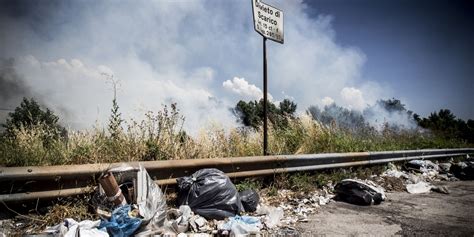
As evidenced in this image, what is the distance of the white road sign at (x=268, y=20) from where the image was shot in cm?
530

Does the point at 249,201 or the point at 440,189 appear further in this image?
the point at 440,189

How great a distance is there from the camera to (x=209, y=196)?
12.0 feet

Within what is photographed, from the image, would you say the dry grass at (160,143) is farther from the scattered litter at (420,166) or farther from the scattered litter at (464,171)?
the scattered litter at (464,171)

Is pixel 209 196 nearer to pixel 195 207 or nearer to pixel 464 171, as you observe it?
pixel 195 207

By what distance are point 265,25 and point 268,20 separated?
142 millimetres

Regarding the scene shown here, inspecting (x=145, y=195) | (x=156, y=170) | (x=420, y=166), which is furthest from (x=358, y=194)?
(x=420, y=166)

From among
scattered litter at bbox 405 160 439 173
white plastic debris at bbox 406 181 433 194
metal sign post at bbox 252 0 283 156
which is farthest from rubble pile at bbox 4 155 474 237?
scattered litter at bbox 405 160 439 173

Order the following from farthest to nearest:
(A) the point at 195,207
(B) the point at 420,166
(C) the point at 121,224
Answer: (B) the point at 420,166
(A) the point at 195,207
(C) the point at 121,224

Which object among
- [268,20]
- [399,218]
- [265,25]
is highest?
[268,20]

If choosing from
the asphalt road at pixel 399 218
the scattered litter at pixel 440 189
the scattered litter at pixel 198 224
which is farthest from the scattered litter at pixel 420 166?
the scattered litter at pixel 198 224

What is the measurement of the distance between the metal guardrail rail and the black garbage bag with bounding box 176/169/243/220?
0.85 feet

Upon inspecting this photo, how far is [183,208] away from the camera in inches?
137

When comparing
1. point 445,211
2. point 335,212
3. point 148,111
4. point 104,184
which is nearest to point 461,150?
point 445,211

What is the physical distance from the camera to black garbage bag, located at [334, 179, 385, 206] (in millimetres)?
4637
